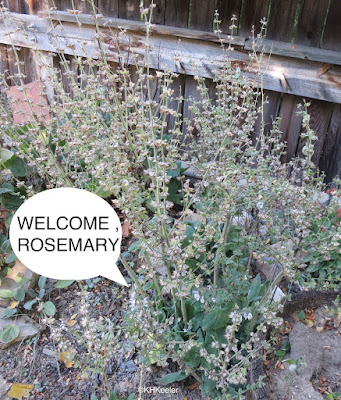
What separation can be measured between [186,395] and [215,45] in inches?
101

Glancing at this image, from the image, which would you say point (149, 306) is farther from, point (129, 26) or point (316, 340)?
point (129, 26)

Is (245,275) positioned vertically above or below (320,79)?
below

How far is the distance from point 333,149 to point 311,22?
940mm

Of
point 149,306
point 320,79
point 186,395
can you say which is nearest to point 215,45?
point 320,79

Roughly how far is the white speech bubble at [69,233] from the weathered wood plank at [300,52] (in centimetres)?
170

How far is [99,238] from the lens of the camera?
192 cm

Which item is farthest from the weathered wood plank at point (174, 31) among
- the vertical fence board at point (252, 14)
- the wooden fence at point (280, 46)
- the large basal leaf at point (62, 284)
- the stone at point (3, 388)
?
the stone at point (3, 388)

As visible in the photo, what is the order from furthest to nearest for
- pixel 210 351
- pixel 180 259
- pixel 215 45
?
pixel 215 45, pixel 210 351, pixel 180 259

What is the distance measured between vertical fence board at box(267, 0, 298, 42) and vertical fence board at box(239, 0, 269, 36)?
6cm

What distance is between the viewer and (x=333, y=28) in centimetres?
282

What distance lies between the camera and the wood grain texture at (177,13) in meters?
3.27

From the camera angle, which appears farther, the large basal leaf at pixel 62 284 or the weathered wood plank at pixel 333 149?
the weathered wood plank at pixel 333 149

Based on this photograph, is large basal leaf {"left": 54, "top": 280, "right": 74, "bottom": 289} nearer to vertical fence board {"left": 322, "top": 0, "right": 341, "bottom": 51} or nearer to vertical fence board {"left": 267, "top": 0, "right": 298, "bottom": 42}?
vertical fence board {"left": 267, "top": 0, "right": 298, "bottom": 42}

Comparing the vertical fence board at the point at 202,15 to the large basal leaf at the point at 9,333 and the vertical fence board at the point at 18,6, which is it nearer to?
the vertical fence board at the point at 18,6
